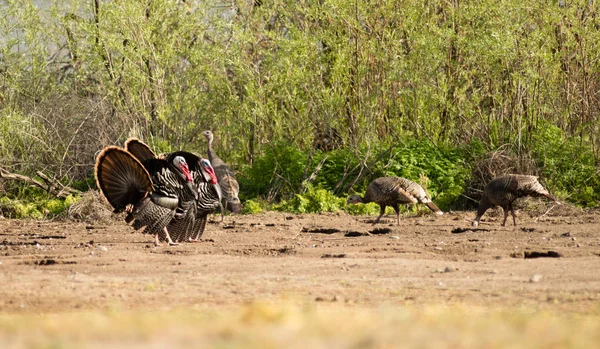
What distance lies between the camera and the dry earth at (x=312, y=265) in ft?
25.6

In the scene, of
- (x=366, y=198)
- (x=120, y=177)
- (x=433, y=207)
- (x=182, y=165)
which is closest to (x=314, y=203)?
(x=366, y=198)

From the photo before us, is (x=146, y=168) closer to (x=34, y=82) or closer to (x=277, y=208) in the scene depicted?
(x=277, y=208)

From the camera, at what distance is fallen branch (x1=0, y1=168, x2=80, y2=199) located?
17.5 m

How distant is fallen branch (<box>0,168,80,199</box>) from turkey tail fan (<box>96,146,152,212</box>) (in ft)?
18.4

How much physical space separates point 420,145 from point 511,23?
2.67 meters

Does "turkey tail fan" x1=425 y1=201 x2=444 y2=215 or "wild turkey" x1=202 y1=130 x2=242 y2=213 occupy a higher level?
"wild turkey" x1=202 y1=130 x2=242 y2=213

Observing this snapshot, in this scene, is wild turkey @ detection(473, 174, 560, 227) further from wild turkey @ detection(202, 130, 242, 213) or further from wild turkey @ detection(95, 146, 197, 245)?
wild turkey @ detection(95, 146, 197, 245)

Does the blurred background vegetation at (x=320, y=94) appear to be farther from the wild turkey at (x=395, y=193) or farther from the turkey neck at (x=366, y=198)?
the wild turkey at (x=395, y=193)

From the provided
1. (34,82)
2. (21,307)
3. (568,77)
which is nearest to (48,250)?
(21,307)

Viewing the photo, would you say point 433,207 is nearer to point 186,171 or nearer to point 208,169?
point 208,169

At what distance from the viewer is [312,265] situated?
10.3 metres

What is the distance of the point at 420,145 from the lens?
17.7 m

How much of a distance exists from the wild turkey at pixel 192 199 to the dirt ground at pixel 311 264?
10.4 inches

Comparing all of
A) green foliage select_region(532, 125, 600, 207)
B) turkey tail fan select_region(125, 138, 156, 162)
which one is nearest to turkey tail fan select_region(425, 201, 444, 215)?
green foliage select_region(532, 125, 600, 207)
